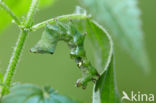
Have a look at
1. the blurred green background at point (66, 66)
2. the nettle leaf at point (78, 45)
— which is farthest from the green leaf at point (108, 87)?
the blurred green background at point (66, 66)

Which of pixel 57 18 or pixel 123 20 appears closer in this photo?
pixel 57 18

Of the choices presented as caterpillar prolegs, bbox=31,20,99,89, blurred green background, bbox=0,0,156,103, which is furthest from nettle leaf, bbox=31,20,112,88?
blurred green background, bbox=0,0,156,103

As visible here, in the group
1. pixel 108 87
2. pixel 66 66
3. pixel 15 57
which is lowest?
pixel 66 66

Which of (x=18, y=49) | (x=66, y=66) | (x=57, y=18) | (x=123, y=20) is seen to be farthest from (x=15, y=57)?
(x=66, y=66)

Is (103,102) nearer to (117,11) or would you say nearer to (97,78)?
(97,78)

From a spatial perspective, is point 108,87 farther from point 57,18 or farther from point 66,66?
point 66,66

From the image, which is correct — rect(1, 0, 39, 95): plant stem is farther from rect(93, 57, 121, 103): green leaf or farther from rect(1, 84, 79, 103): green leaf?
rect(93, 57, 121, 103): green leaf
